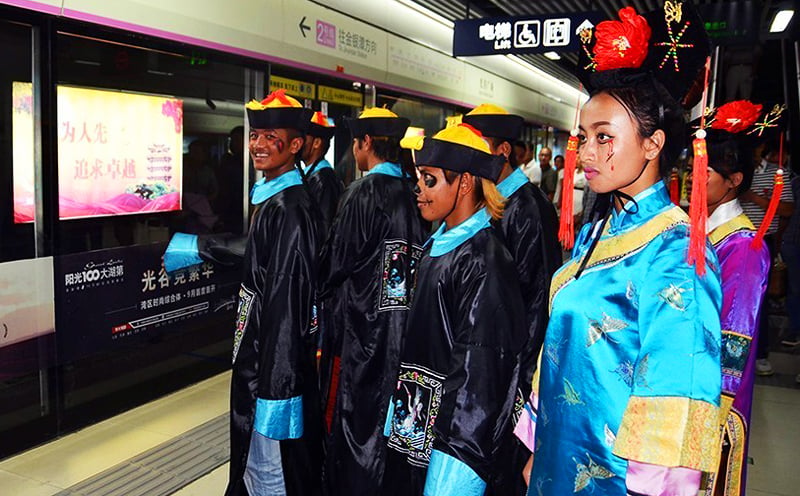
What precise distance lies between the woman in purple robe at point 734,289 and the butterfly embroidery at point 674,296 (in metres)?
0.74

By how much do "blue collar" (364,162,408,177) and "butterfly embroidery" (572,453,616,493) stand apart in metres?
2.15

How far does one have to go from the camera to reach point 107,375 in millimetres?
4008

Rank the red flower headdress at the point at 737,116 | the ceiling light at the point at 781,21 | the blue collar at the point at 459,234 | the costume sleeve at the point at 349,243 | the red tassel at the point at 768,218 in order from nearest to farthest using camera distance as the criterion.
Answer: the blue collar at the point at 459,234 → the red tassel at the point at 768,218 → the red flower headdress at the point at 737,116 → the costume sleeve at the point at 349,243 → the ceiling light at the point at 781,21

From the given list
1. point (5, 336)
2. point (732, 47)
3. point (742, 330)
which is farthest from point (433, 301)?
point (732, 47)

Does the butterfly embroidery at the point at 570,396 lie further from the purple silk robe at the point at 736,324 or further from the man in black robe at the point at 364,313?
the man in black robe at the point at 364,313

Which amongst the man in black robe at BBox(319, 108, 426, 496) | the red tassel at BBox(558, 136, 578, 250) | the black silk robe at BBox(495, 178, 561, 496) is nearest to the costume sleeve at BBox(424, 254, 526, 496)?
the red tassel at BBox(558, 136, 578, 250)

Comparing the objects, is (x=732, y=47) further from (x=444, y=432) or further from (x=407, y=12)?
(x=444, y=432)

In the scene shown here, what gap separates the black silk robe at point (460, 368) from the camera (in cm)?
159

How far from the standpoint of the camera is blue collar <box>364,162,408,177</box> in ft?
10.9

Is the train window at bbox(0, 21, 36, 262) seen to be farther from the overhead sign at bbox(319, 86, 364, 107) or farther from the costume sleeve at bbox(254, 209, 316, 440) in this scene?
the overhead sign at bbox(319, 86, 364, 107)

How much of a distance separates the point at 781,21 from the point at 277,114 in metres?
7.32

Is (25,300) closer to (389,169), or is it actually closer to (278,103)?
(278,103)

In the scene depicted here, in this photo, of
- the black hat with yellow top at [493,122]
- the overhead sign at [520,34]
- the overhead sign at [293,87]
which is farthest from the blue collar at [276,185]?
the overhead sign at [520,34]

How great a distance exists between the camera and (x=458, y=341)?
1654mm
